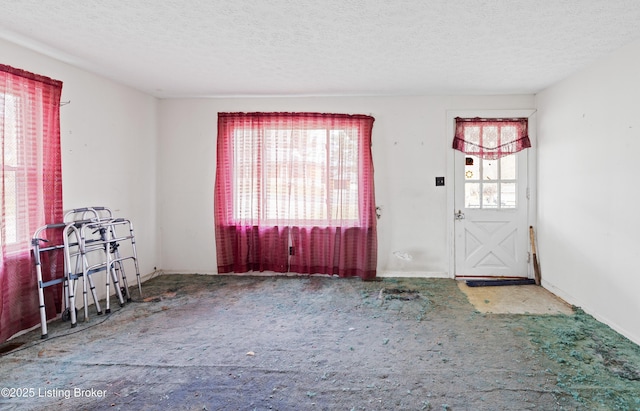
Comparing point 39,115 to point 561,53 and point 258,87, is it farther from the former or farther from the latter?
point 561,53

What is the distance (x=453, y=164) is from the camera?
14.2 feet

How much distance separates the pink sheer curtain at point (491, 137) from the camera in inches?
166

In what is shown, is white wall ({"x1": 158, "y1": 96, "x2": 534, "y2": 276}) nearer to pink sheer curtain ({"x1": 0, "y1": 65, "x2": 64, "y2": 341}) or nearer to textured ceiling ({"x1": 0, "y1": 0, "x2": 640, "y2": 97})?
textured ceiling ({"x1": 0, "y1": 0, "x2": 640, "y2": 97})

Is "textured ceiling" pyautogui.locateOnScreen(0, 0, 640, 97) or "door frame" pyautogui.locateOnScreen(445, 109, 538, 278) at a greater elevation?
"textured ceiling" pyautogui.locateOnScreen(0, 0, 640, 97)

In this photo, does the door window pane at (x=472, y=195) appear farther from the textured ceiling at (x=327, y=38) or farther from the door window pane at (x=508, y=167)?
the textured ceiling at (x=327, y=38)

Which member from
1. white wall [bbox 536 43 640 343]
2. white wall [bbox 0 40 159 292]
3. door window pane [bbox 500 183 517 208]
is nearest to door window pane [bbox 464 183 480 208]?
door window pane [bbox 500 183 517 208]

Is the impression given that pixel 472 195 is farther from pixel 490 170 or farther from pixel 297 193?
pixel 297 193

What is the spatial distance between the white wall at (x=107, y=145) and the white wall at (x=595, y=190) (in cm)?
512

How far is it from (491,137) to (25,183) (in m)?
5.03

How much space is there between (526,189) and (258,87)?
12.1 feet

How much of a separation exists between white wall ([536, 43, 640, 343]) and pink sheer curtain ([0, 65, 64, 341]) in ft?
16.6

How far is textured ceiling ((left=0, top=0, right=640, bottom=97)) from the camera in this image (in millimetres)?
2191

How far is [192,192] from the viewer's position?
4.61m

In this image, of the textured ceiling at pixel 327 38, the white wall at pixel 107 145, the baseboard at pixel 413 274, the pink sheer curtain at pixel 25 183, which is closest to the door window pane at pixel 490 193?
the baseboard at pixel 413 274
